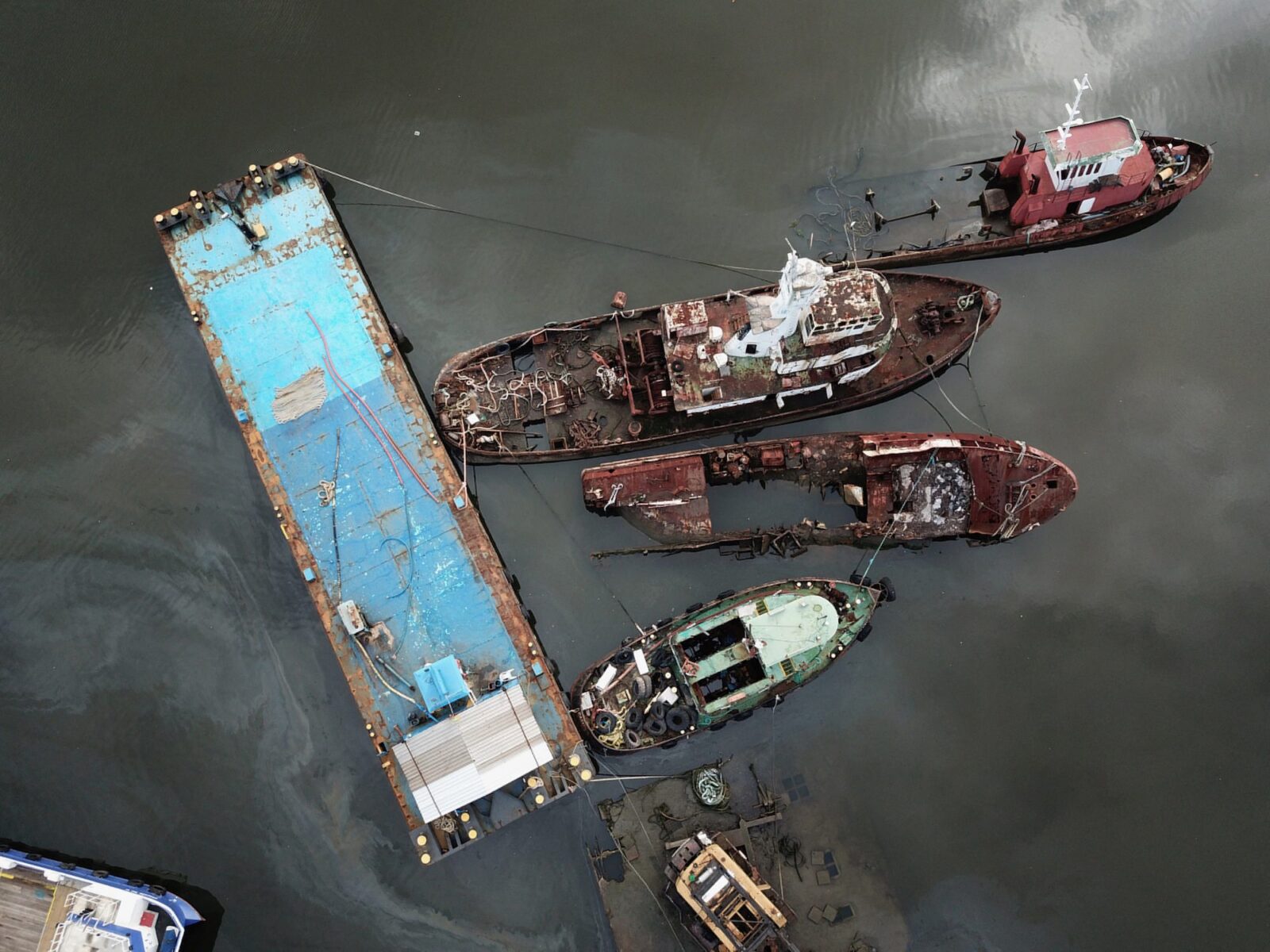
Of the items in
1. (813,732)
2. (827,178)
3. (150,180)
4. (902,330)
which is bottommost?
(813,732)

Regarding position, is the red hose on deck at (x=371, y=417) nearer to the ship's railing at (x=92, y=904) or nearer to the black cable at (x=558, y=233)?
the black cable at (x=558, y=233)

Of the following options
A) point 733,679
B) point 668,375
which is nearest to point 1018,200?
point 668,375

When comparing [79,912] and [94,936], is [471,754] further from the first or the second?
[79,912]

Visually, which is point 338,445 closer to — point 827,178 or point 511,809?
point 511,809

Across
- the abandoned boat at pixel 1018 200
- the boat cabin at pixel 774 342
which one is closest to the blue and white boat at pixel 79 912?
the boat cabin at pixel 774 342

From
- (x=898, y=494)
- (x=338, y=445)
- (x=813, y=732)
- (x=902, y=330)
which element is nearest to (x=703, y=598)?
(x=813, y=732)

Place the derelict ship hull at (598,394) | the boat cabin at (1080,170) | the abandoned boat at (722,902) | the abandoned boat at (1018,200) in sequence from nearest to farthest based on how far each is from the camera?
the abandoned boat at (722,902) < the boat cabin at (1080,170) < the abandoned boat at (1018,200) < the derelict ship hull at (598,394)
